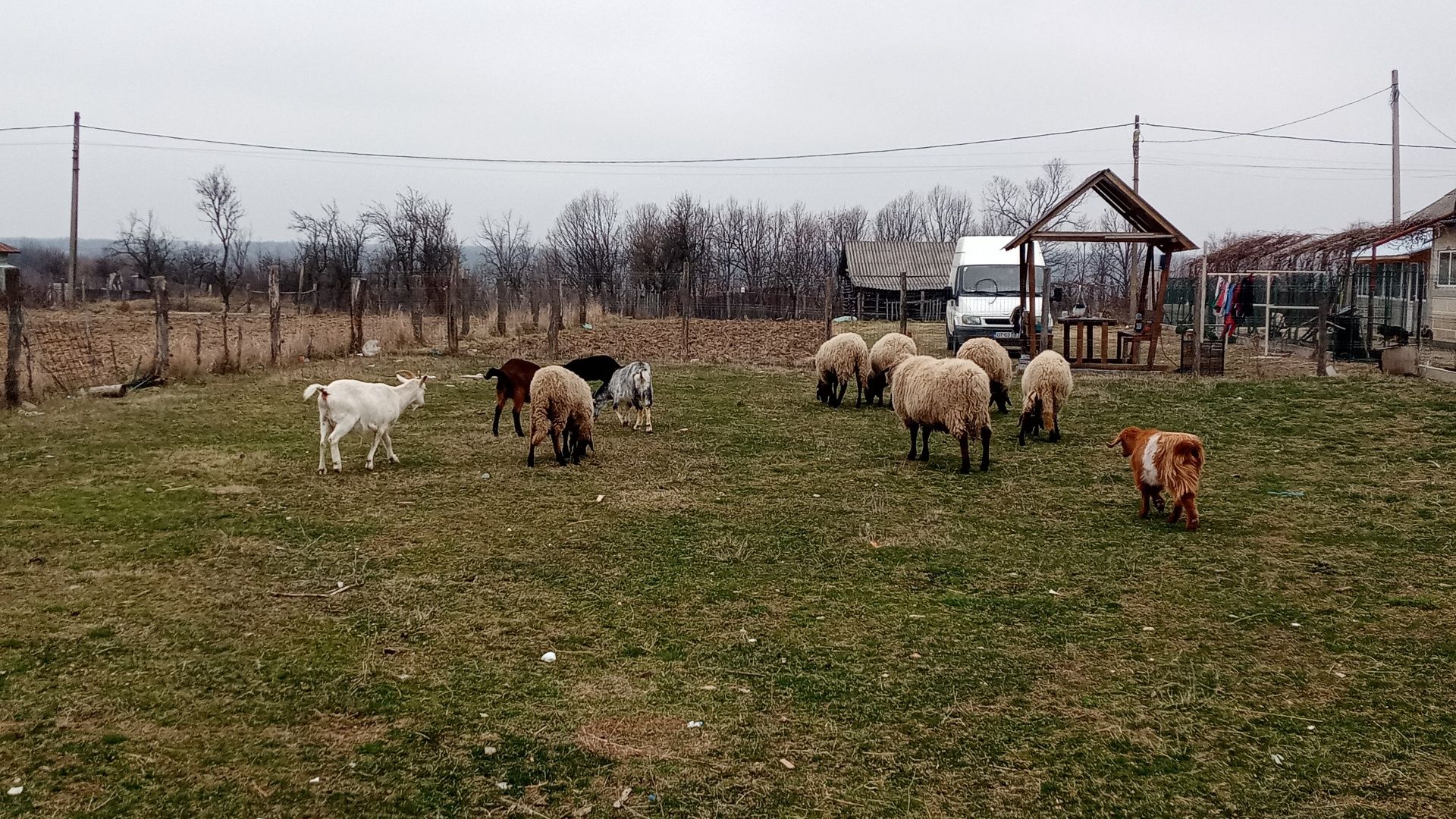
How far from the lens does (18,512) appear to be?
7.16m

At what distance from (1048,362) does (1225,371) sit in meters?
9.35

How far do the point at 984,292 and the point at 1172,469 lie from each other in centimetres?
1601

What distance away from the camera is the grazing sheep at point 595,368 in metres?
12.6

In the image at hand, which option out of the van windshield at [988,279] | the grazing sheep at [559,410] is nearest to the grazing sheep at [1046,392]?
the grazing sheep at [559,410]

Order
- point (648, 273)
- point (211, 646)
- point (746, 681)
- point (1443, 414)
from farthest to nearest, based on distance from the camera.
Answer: point (648, 273) → point (1443, 414) → point (211, 646) → point (746, 681)

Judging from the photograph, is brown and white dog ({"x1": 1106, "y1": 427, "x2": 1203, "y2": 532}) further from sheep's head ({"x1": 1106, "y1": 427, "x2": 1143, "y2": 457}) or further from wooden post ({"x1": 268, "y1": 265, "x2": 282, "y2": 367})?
wooden post ({"x1": 268, "y1": 265, "x2": 282, "y2": 367})

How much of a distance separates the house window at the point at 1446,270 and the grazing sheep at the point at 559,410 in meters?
19.2

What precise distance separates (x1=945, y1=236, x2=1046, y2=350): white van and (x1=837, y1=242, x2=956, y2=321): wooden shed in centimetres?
1899

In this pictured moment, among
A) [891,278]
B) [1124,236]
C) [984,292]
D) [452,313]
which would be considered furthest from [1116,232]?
[891,278]

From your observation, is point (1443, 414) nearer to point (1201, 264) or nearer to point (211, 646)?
point (1201, 264)

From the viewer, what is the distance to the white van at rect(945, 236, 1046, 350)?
2178cm

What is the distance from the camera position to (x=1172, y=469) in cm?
697

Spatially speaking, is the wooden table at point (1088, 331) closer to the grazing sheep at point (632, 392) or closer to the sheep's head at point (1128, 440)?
the grazing sheep at point (632, 392)

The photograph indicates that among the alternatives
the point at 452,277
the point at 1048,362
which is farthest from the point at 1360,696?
the point at 452,277
